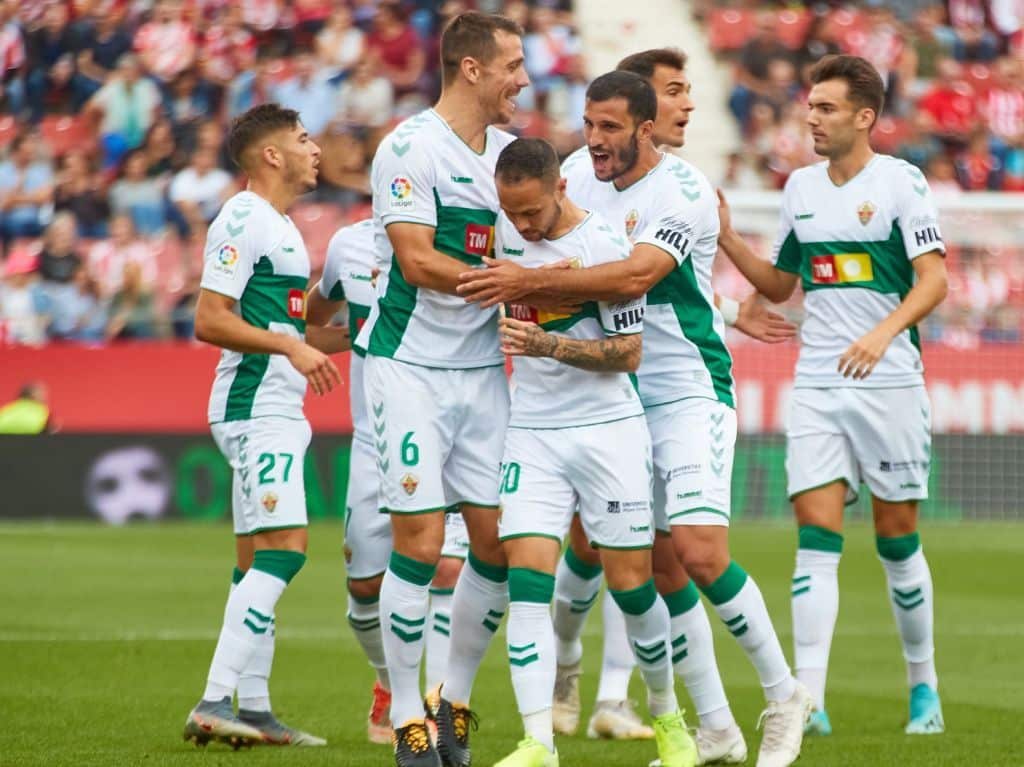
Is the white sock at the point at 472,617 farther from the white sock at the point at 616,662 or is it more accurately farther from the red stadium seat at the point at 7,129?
the red stadium seat at the point at 7,129

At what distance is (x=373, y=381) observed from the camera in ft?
22.2

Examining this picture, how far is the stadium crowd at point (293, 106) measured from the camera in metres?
18.7

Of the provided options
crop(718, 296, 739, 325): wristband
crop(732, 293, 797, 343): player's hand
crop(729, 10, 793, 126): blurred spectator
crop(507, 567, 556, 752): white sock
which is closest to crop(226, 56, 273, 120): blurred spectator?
crop(729, 10, 793, 126): blurred spectator

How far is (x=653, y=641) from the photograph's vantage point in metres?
6.72

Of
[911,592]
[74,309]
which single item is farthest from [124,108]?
[911,592]

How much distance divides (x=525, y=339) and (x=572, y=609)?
2014 mm

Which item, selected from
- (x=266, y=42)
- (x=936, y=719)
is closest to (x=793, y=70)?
(x=266, y=42)

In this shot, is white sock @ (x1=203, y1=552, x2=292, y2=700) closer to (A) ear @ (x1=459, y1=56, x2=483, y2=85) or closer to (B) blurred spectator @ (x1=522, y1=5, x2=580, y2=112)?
(A) ear @ (x1=459, y1=56, x2=483, y2=85)

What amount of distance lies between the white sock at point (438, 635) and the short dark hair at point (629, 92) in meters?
2.25

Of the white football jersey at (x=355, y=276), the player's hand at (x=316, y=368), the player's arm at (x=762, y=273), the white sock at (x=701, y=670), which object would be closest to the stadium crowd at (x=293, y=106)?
the white football jersey at (x=355, y=276)

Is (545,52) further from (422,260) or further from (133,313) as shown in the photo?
(422,260)

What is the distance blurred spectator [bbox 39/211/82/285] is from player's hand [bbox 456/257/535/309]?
41.9 ft

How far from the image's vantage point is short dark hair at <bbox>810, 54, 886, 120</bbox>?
320 inches

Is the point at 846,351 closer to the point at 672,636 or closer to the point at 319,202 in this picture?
the point at 672,636
